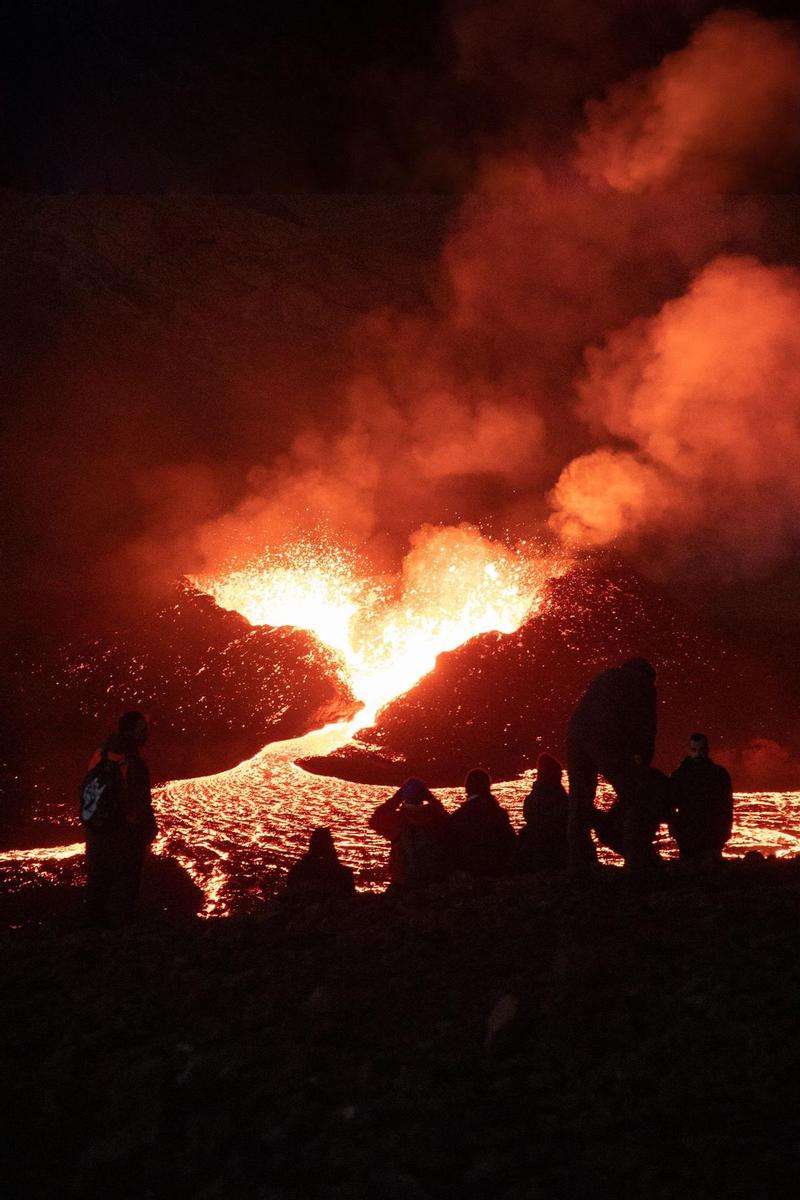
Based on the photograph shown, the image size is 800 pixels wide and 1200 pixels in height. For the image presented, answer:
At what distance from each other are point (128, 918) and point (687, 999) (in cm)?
459

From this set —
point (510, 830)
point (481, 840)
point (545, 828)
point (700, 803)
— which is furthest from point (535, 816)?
point (700, 803)

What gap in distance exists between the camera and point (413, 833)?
812 centimetres

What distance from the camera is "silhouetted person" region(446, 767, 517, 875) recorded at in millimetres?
8055

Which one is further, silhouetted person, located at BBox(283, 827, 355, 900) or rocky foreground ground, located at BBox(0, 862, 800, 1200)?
silhouetted person, located at BBox(283, 827, 355, 900)

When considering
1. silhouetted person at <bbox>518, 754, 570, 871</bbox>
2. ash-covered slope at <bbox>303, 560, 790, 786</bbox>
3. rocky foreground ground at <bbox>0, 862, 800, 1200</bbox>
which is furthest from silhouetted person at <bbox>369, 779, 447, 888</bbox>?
ash-covered slope at <bbox>303, 560, 790, 786</bbox>

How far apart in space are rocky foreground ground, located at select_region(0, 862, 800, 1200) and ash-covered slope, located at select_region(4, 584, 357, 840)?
16.9 m

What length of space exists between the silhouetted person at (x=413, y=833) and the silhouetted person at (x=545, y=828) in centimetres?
73

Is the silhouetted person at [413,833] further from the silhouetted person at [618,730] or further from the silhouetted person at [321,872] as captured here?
the silhouetted person at [618,730]

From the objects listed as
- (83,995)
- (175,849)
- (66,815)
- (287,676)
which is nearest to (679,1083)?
(83,995)

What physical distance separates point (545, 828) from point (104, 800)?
3592 millimetres

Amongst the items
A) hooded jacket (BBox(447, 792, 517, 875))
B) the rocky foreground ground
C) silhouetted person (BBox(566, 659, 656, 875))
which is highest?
silhouetted person (BBox(566, 659, 656, 875))

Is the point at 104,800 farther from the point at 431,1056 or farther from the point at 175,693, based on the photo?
the point at 175,693

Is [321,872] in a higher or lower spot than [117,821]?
lower

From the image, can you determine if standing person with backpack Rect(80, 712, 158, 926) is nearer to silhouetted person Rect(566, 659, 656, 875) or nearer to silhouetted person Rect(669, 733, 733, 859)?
silhouetted person Rect(566, 659, 656, 875)
